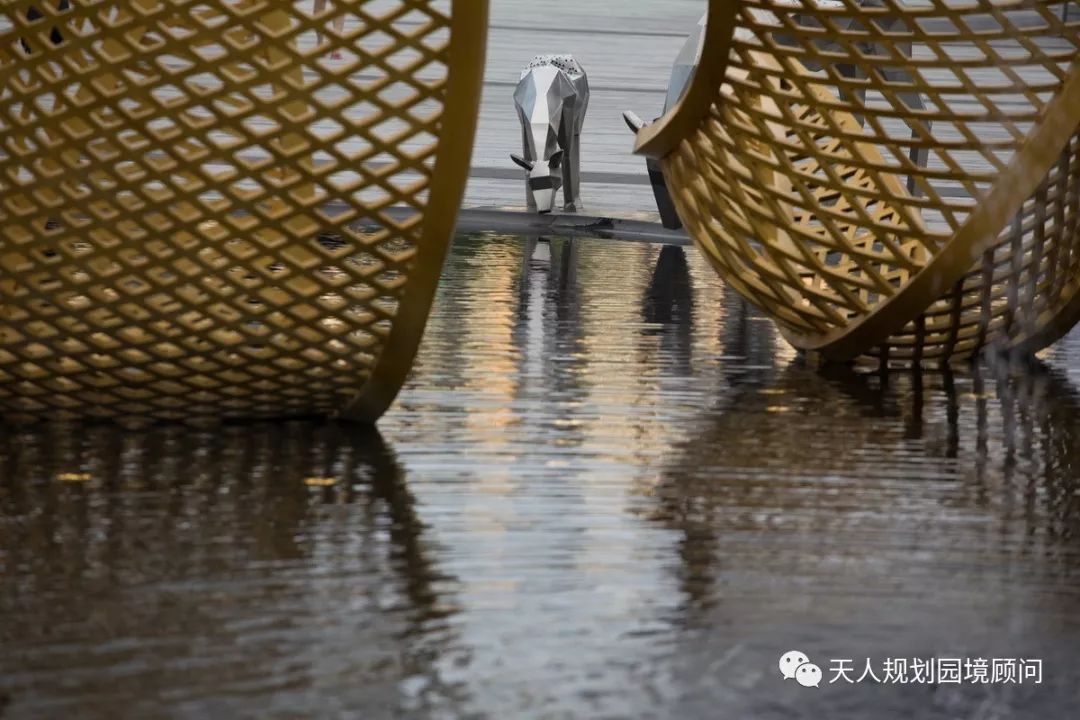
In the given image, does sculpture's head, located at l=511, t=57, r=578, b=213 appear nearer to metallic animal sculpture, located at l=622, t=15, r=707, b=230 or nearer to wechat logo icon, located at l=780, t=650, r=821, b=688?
metallic animal sculpture, located at l=622, t=15, r=707, b=230

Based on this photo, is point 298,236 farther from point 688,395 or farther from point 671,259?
point 671,259

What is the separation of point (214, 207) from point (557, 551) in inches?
17.5

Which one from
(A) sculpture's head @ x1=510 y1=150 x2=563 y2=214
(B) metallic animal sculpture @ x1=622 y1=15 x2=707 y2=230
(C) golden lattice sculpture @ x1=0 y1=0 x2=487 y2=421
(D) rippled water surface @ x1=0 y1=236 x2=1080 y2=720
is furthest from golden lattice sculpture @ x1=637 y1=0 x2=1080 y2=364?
(A) sculpture's head @ x1=510 y1=150 x2=563 y2=214

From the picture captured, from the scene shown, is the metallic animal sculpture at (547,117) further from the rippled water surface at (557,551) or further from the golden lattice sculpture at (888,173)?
the rippled water surface at (557,551)

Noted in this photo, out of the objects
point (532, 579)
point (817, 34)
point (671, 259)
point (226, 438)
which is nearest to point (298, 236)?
point (226, 438)

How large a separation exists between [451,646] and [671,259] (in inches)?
84.6

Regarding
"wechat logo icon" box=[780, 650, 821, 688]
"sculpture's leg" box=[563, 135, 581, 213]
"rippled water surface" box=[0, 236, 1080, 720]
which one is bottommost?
"wechat logo icon" box=[780, 650, 821, 688]

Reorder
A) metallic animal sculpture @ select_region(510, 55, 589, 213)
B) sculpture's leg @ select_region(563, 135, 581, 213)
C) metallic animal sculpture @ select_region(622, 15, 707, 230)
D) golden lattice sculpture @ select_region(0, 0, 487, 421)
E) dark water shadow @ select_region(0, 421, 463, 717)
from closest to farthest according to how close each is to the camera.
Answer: dark water shadow @ select_region(0, 421, 463, 717), golden lattice sculpture @ select_region(0, 0, 487, 421), metallic animal sculpture @ select_region(622, 15, 707, 230), metallic animal sculpture @ select_region(510, 55, 589, 213), sculpture's leg @ select_region(563, 135, 581, 213)

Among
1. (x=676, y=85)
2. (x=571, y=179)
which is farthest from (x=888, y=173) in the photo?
(x=571, y=179)

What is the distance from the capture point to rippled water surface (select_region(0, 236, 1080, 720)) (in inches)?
40.9

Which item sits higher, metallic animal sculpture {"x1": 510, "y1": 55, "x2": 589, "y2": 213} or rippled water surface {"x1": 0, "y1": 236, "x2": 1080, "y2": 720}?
metallic animal sculpture {"x1": 510, "y1": 55, "x2": 589, "y2": 213}

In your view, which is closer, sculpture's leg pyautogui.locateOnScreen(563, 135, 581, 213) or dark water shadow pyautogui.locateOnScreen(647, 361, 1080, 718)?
dark water shadow pyautogui.locateOnScreen(647, 361, 1080, 718)

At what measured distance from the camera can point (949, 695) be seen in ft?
3.46

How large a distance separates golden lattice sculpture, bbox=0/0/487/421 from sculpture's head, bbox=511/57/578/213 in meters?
2.09
